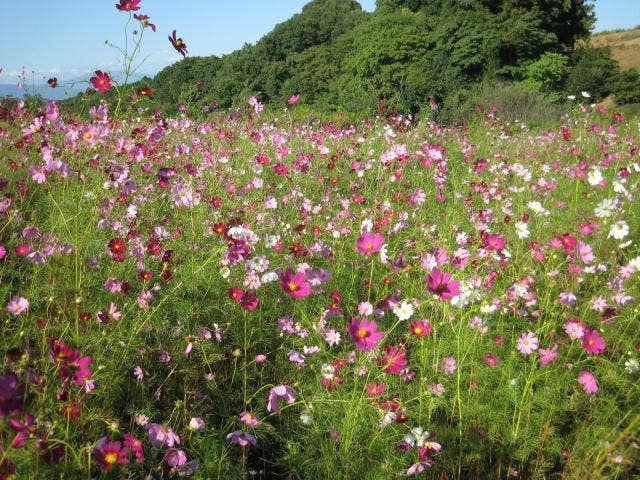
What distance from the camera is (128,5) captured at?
189cm

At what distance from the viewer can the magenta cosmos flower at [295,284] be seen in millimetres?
1523

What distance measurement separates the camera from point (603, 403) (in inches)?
71.0

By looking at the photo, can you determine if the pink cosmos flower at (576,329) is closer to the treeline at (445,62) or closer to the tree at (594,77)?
the treeline at (445,62)

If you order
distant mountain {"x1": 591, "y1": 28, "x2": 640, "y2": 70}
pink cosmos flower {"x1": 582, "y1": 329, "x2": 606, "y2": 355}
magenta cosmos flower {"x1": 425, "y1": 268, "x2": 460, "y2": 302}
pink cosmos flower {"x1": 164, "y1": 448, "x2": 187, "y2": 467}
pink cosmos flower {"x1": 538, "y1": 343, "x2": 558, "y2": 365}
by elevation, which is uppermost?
distant mountain {"x1": 591, "y1": 28, "x2": 640, "y2": 70}

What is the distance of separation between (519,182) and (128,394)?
145 inches

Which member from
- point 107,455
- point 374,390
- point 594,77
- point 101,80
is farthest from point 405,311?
point 594,77

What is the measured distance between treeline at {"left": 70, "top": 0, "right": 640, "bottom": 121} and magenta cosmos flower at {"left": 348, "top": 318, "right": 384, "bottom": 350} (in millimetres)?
15595

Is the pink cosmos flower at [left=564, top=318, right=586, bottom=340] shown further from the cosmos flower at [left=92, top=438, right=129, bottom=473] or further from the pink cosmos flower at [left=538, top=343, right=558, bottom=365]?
the cosmos flower at [left=92, top=438, right=129, bottom=473]

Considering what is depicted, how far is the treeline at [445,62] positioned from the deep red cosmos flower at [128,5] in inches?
593

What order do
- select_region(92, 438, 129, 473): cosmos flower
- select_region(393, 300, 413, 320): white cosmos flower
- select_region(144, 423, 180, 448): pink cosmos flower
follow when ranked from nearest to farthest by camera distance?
select_region(92, 438, 129, 473): cosmos flower
select_region(144, 423, 180, 448): pink cosmos flower
select_region(393, 300, 413, 320): white cosmos flower

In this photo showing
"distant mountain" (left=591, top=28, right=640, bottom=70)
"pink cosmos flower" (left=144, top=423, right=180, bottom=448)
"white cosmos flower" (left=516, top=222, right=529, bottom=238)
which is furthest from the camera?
"distant mountain" (left=591, top=28, right=640, bottom=70)

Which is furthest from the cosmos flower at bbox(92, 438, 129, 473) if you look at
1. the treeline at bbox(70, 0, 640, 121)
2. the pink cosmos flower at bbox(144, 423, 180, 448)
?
the treeline at bbox(70, 0, 640, 121)

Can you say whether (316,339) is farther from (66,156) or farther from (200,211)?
(66,156)

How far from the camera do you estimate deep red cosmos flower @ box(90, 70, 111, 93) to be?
6.30 feet
